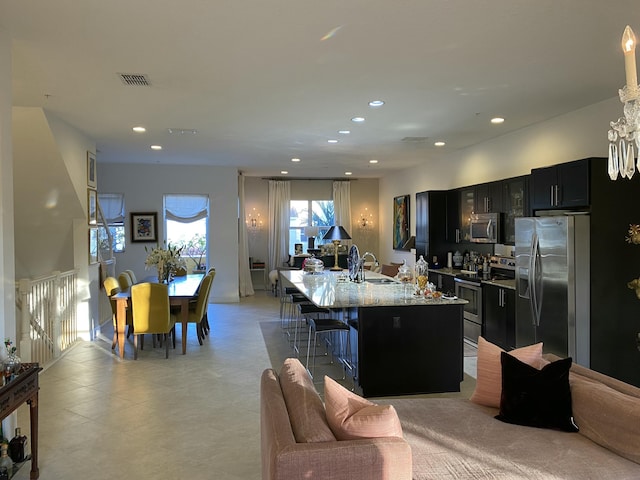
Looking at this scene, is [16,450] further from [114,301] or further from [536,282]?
[536,282]

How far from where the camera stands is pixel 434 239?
26.3 feet

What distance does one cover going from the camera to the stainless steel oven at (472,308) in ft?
20.6

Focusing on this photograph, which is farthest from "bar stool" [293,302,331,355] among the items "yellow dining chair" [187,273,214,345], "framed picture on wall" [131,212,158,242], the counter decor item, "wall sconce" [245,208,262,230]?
"wall sconce" [245,208,262,230]

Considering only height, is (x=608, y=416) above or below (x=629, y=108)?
below

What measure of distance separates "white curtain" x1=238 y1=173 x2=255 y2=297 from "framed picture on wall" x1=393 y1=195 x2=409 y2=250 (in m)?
3.52

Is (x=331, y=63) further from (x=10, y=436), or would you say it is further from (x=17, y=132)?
(x=17, y=132)

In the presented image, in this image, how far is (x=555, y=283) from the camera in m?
4.64

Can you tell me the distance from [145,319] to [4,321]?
8.18ft

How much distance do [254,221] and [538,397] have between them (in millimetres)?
9493

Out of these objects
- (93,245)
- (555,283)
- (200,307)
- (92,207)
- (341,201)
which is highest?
(341,201)

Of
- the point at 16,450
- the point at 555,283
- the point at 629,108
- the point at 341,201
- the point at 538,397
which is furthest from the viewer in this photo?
the point at 341,201

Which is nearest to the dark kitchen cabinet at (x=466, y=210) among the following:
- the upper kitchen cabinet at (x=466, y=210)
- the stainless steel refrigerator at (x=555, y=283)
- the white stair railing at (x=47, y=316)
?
the upper kitchen cabinet at (x=466, y=210)

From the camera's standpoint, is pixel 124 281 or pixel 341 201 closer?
pixel 124 281

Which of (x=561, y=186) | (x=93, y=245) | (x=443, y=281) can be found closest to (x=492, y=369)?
(x=561, y=186)
